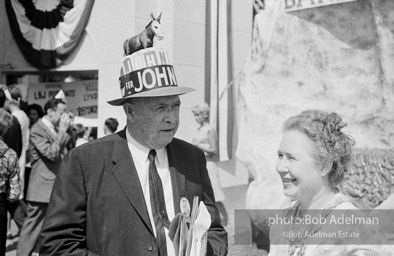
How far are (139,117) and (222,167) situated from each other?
7137 mm

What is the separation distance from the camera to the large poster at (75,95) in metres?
10.6

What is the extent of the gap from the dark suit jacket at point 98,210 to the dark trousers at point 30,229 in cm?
384

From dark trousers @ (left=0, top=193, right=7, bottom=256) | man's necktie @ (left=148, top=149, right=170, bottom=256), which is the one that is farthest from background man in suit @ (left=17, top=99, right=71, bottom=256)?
man's necktie @ (left=148, top=149, right=170, bottom=256)

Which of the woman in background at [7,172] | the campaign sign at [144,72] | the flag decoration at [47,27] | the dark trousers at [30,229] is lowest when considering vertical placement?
the dark trousers at [30,229]

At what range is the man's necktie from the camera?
9.54 ft

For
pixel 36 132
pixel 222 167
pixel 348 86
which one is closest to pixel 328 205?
pixel 348 86

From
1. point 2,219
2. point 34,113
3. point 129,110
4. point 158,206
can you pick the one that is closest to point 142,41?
point 129,110

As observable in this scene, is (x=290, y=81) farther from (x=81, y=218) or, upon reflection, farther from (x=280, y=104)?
(x=81, y=218)

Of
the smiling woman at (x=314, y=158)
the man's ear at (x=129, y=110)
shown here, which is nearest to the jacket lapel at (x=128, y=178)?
the man's ear at (x=129, y=110)

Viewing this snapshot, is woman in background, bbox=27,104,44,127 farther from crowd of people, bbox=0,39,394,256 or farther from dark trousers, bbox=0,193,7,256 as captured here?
crowd of people, bbox=0,39,394,256

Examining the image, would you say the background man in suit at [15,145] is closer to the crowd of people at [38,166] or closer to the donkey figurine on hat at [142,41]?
the crowd of people at [38,166]

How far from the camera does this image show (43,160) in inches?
266

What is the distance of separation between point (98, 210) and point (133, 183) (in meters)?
0.19

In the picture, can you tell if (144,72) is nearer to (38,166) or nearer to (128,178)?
(128,178)
